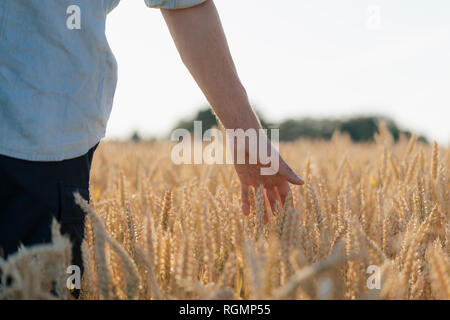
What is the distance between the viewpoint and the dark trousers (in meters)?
0.82

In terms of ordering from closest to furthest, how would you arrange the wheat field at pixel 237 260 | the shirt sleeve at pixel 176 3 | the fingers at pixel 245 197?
the wheat field at pixel 237 260, the shirt sleeve at pixel 176 3, the fingers at pixel 245 197

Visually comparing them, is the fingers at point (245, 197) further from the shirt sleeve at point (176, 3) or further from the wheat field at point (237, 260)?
Result: the shirt sleeve at point (176, 3)

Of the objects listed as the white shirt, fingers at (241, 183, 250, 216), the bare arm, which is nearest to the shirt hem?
the white shirt

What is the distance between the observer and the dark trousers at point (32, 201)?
2.68 ft

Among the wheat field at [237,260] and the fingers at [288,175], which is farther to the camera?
the fingers at [288,175]

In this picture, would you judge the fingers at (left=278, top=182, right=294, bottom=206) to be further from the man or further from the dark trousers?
the dark trousers

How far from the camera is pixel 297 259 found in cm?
62

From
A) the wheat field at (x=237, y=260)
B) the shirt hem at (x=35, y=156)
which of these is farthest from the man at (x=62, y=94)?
the wheat field at (x=237, y=260)

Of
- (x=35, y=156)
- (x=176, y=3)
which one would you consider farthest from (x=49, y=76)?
(x=176, y=3)

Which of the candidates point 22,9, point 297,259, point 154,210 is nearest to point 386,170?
point 154,210

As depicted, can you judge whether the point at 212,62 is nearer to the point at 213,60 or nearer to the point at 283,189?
the point at 213,60

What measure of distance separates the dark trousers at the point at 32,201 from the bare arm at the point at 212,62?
35 cm
